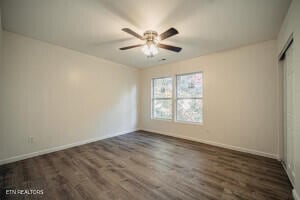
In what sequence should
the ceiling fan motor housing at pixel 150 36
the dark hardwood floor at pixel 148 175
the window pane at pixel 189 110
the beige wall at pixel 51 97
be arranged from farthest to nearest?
the window pane at pixel 189 110 < the beige wall at pixel 51 97 < the ceiling fan motor housing at pixel 150 36 < the dark hardwood floor at pixel 148 175

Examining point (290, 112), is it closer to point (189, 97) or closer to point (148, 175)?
point (189, 97)

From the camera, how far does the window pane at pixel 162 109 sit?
4.92m

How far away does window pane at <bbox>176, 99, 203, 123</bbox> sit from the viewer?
4182 millimetres

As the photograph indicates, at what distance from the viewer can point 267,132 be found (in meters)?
2.97

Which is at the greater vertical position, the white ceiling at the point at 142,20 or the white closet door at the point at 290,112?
the white ceiling at the point at 142,20

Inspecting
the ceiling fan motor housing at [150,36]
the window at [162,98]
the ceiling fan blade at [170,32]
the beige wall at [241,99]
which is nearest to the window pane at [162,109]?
the window at [162,98]

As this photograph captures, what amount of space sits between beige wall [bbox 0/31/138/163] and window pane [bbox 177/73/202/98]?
2262 mm

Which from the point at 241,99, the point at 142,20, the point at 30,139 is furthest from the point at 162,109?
the point at 30,139

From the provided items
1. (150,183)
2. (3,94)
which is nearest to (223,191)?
(150,183)

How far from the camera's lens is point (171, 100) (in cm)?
481

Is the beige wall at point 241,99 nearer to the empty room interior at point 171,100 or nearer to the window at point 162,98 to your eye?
the empty room interior at point 171,100

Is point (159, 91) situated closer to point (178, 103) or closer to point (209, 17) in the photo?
point (178, 103)

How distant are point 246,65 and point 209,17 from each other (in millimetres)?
1848

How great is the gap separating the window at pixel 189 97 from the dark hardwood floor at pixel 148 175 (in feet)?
4.12
